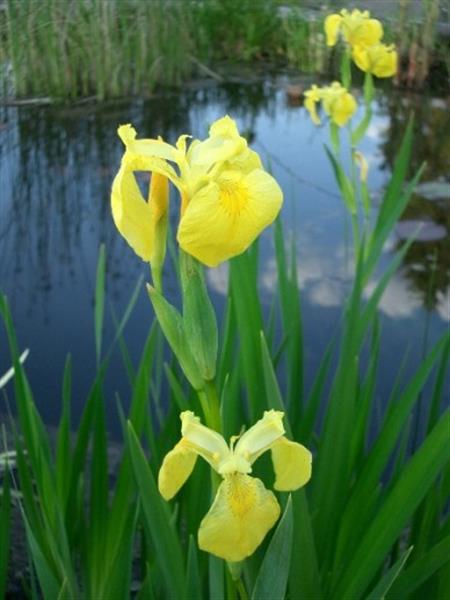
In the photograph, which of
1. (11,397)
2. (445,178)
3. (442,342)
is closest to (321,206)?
(445,178)

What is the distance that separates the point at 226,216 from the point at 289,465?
0.14m

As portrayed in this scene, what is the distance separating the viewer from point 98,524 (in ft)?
2.74

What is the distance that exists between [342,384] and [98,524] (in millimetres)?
270

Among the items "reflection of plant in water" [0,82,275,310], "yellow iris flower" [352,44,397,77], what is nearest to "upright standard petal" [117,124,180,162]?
"yellow iris flower" [352,44,397,77]

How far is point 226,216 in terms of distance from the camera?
1.35 feet

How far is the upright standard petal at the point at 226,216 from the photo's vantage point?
1.35 ft

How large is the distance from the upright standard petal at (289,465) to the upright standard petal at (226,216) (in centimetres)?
11

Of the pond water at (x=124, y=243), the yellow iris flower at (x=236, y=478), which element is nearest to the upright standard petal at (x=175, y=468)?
the yellow iris flower at (x=236, y=478)

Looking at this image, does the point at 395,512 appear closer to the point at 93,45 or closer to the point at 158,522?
the point at 158,522

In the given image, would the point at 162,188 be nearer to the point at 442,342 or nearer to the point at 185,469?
the point at 185,469

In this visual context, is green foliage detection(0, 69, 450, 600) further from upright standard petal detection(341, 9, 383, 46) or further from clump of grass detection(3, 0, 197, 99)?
clump of grass detection(3, 0, 197, 99)

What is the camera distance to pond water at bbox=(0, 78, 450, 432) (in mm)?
1738

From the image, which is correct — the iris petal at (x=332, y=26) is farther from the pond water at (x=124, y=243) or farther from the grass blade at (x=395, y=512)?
the grass blade at (x=395, y=512)

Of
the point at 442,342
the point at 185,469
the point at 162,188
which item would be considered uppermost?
the point at 162,188
